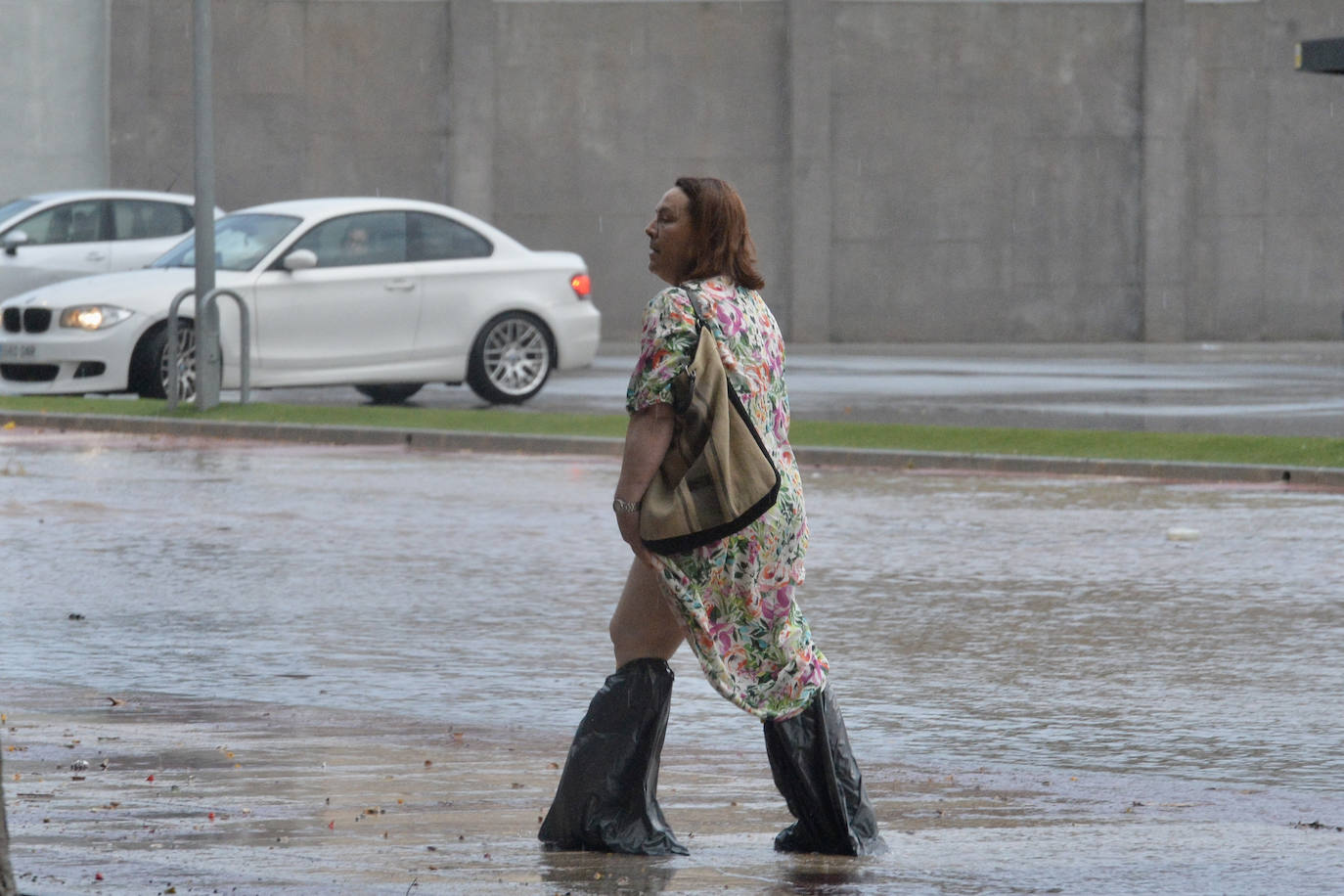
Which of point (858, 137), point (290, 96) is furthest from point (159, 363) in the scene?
point (858, 137)

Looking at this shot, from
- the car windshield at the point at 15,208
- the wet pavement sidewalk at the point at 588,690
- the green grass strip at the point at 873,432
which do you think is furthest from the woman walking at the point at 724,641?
the car windshield at the point at 15,208

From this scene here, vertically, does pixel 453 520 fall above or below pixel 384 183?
below

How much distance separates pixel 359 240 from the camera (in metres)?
19.8

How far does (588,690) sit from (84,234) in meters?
16.6

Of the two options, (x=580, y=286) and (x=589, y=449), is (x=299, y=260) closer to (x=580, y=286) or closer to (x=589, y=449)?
(x=580, y=286)

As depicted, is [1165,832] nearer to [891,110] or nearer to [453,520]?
[453,520]

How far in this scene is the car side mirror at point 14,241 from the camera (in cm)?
2308

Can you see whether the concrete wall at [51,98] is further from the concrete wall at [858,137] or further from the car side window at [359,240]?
the car side window at [359,240]

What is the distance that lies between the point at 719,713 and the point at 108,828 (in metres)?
2.49

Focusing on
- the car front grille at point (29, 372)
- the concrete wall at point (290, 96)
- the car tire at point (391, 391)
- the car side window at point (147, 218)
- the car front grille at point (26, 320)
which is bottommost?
the car tire at point (391, 391)

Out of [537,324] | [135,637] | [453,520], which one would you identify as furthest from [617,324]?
[135,637]

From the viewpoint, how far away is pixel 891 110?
104ft

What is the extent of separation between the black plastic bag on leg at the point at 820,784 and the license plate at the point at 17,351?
14.5m

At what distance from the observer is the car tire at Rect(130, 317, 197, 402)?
62.8 ft
